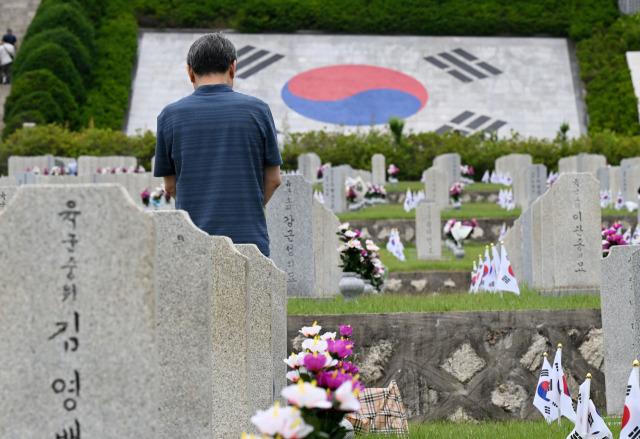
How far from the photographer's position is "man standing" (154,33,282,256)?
4.71 meters

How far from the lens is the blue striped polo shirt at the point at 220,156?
15.4ft

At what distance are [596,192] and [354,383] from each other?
6.36m

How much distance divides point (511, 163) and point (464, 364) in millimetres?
17870

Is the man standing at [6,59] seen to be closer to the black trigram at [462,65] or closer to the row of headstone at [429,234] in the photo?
the black trigram at [462,65]

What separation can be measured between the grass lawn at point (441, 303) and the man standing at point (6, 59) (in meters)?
28.5

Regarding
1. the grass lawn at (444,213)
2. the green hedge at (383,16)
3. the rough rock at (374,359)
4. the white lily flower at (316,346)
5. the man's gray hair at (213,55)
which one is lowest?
the white lily flower at (316,346)

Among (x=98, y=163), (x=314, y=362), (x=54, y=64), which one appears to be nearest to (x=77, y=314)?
(x=314, y=362)

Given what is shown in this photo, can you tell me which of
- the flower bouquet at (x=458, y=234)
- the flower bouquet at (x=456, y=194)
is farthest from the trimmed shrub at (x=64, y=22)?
the flower bouquet at (x=458, y=234)

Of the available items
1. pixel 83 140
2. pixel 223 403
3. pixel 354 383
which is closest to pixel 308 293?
pixel 223 403

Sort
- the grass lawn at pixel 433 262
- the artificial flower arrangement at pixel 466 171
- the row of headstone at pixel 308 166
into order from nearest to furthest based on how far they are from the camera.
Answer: the grass lawn at pixel 433 262 < the row of headstone at pixel 308 166 < the artificial flower arrangement at pixel 466 171

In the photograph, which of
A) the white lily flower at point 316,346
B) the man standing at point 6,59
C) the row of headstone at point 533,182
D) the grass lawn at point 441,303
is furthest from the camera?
the man standing at point 6,59

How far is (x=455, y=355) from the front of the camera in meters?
8.12

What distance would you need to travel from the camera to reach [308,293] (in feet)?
31.5

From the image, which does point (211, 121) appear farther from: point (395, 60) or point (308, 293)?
point (395, 60)
